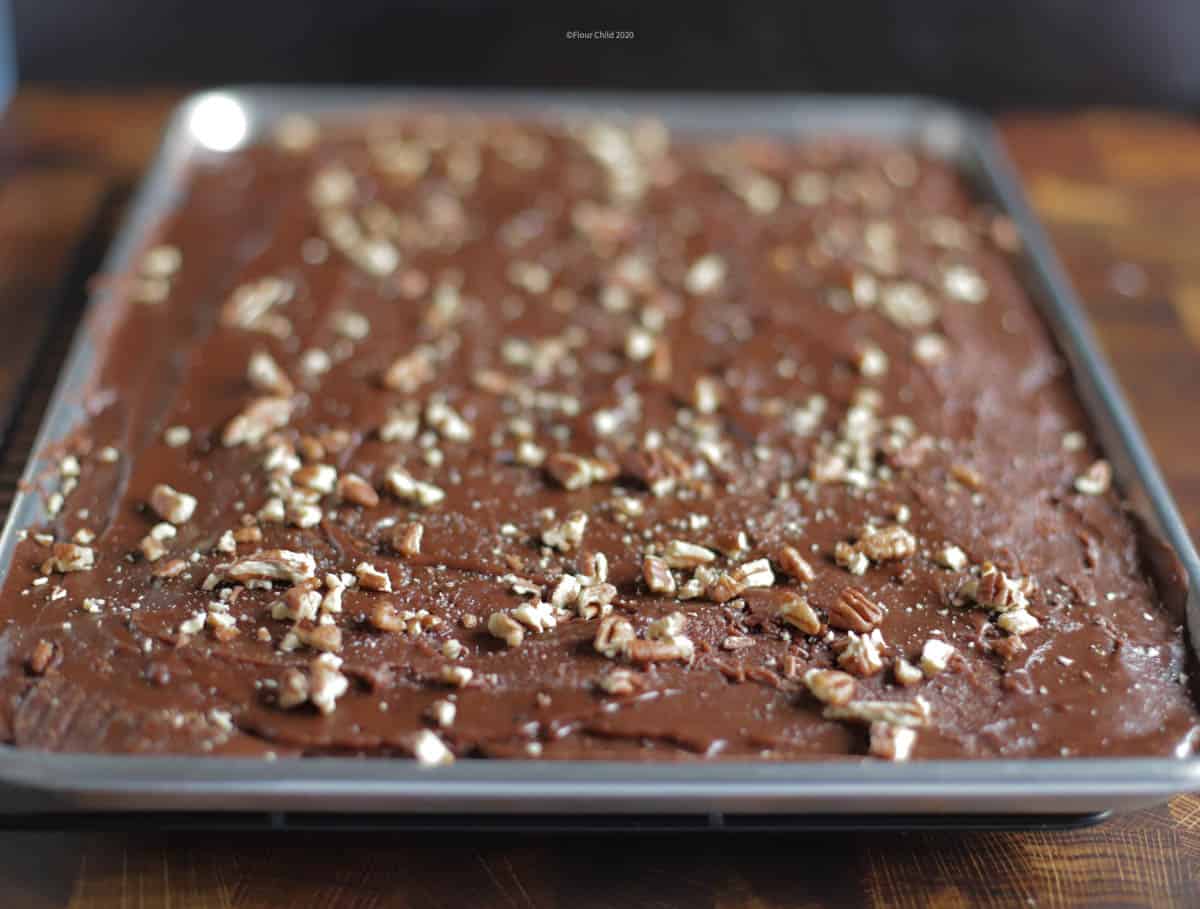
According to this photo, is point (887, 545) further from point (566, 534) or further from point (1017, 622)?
point (566, 534)

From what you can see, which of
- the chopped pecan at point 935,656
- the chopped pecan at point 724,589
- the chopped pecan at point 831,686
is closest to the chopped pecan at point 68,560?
the chopped pecan at point 724,589

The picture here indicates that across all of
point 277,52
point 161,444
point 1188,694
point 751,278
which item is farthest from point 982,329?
point 277,52

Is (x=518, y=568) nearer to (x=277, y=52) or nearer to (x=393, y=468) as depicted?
(x=393, y=468)

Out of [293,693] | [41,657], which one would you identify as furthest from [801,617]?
[41,657]

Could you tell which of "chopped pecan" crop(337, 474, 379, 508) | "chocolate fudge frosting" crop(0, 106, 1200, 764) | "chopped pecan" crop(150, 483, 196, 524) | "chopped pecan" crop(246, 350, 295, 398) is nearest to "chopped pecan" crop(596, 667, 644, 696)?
"chocolate fudge frosting" crop(0, 106, 1200, 764)

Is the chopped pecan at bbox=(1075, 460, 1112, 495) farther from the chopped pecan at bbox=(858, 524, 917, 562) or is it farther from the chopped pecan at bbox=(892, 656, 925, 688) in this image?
the chopped pecan at bbox=(892, 656, 925, 688)

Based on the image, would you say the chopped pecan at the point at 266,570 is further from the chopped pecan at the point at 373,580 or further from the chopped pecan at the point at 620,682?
the chopped pecan at the point at 620,682

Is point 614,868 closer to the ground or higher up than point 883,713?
closer to the ground
